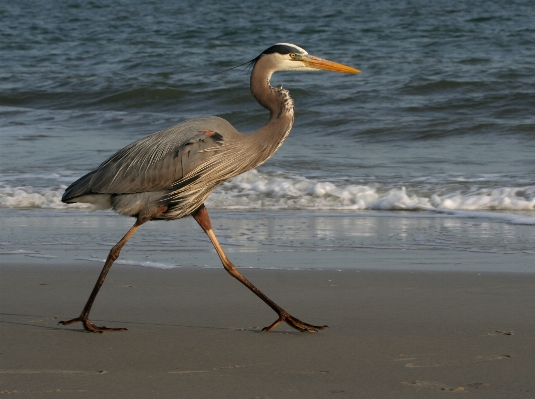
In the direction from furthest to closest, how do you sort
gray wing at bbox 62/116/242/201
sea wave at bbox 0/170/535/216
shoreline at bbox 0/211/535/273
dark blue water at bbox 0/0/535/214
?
dark blue water at bbox 0/0/535/214 → sea wave at bbox 0/170/535/216 → shoreline at bbox 0/211/535/273 → gray wing at bbox 62/116/242/201

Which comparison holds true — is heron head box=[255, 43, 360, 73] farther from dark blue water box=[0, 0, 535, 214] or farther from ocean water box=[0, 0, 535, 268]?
dark blue water box=[0, 0, 535, 214]

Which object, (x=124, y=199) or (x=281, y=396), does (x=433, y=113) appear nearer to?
(x=124, y=199)

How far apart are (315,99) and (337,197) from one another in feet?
20.8

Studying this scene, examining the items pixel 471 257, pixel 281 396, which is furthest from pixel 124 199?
pixel 471 257

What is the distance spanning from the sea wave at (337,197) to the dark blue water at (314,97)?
0.7 inches

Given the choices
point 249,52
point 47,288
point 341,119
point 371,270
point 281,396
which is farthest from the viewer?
point 249,52

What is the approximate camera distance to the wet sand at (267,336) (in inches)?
127

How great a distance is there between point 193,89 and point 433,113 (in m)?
4.56

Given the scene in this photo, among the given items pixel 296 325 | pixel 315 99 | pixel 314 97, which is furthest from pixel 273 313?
pixel 314 97

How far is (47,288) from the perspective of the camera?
4.94m

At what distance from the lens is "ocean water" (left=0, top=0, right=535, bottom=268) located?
8398 mm

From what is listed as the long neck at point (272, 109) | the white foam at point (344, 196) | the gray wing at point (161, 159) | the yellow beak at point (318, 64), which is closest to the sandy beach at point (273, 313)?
the gray wing at point (161, 159)

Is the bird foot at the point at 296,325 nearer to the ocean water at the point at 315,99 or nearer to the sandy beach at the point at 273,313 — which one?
the sandy beach at the point at 273,313

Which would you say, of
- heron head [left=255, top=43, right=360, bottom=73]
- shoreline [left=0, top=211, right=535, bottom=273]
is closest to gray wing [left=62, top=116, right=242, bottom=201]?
heron head [left=255, top=43, right=360, bottom=73]
